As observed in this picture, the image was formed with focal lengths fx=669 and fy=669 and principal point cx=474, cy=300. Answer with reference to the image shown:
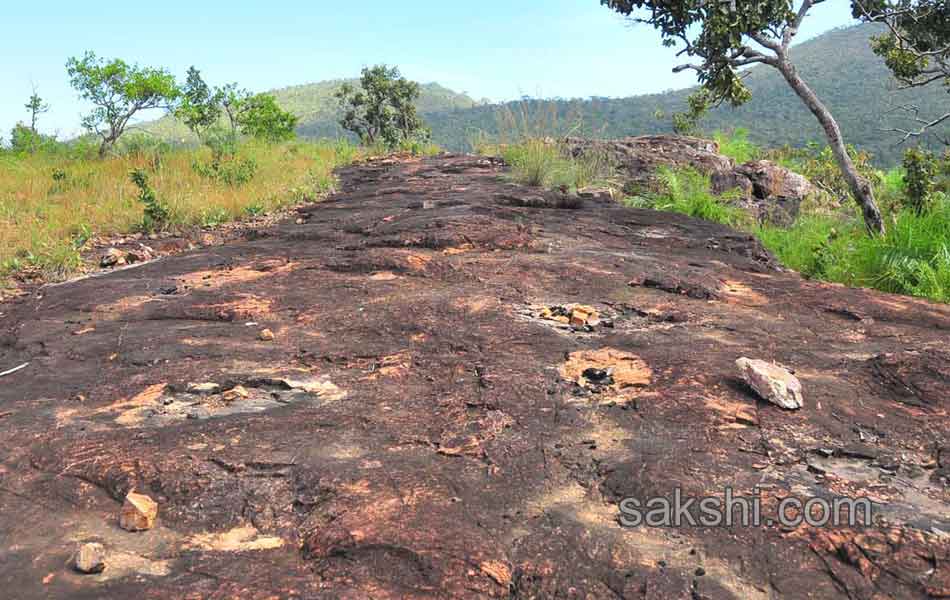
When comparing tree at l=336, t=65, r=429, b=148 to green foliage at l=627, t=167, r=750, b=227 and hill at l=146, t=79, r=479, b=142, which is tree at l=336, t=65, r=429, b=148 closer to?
green foliage at l=627, t=167, r=750, b=227

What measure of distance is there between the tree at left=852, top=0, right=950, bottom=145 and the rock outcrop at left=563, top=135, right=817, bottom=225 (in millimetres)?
1534

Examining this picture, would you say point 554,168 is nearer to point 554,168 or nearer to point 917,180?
point 554,168

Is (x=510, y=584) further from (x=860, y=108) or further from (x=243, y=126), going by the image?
(x=860, y=108)

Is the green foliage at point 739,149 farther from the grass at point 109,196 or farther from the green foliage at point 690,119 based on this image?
the grass at point 109,196

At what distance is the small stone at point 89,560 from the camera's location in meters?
1.28

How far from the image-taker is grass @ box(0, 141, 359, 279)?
472cm

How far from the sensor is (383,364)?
97.0 inches

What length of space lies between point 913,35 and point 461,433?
29.8 ft

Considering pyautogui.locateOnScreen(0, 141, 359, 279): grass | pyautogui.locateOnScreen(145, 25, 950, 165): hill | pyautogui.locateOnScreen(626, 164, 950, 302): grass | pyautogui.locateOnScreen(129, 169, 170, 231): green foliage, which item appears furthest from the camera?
pyautogui.locateOnScreen(145, 25, 950, 165): hill

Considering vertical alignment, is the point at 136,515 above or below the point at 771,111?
below

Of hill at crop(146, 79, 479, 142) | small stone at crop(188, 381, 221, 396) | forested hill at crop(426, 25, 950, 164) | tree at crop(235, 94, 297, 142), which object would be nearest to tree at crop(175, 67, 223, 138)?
tree at crop(235, 94, 297, 142)

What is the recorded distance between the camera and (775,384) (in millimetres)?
2078

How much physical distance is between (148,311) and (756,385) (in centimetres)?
270

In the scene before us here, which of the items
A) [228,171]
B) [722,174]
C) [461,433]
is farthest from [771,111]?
[461,433]
